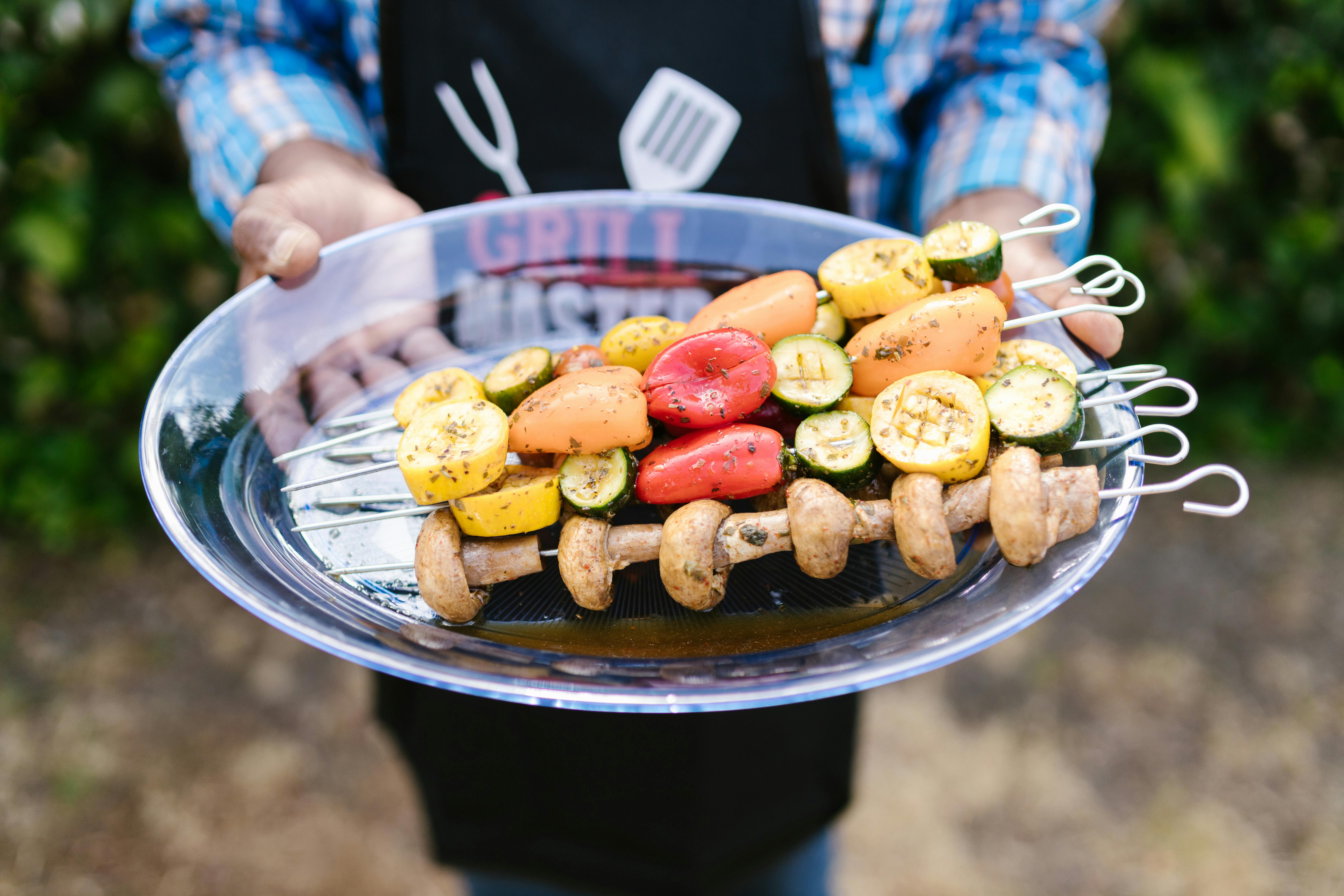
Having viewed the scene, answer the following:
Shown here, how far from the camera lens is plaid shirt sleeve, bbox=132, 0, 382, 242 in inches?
100

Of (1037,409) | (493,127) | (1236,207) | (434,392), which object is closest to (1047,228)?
(1037,409)

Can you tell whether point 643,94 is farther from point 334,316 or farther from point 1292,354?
point 1292,354

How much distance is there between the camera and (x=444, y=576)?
5.26 feet

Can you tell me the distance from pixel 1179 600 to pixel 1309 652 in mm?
561

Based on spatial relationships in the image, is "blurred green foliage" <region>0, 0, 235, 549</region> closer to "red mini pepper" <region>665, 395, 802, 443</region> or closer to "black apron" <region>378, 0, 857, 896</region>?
"black apron" <region>378, 0, 857, 896</region>

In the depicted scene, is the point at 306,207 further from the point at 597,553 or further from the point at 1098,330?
the point at 1098,330

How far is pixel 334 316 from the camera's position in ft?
7.04

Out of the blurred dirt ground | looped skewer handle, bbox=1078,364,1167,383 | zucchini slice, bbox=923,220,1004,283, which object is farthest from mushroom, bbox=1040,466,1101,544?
the blurred dirt ground

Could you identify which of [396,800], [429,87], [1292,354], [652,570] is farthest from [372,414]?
[1292,354]

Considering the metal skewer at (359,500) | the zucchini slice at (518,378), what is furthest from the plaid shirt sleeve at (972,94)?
the metal skewer at (359,500)

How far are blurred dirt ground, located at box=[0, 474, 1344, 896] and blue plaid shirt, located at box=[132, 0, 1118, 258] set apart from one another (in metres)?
2.25

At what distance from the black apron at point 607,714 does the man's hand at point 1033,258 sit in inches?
14.8

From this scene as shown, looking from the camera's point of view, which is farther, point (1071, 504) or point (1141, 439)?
point (1141, 439)

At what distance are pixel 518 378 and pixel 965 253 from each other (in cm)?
96
